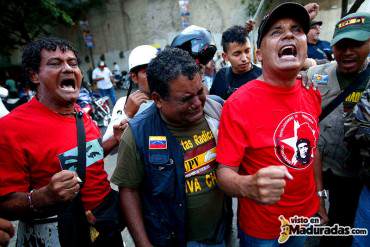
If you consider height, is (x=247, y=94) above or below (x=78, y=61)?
below

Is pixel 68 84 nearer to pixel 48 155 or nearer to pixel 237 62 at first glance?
pixel 48 155

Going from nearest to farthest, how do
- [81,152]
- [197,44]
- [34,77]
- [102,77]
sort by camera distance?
1. [81,152]
2. [34,77]
3. [197,44]
4. [102,77]

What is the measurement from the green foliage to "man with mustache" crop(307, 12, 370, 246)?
14859mm

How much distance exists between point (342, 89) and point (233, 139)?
1327 mm

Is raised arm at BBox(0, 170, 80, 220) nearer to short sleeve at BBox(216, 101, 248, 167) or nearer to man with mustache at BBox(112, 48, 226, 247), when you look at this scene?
man with mustache at BBox(112, 48, 226, 247)

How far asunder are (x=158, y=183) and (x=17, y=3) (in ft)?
54.4

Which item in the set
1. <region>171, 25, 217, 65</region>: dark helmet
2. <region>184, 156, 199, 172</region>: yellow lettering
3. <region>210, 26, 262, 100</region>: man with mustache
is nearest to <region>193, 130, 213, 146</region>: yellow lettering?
<region>184, 156, 199, 172</region>: yellow lettering

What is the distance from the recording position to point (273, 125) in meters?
1.68

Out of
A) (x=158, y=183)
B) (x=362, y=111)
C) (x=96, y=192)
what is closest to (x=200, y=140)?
(x=158, y=183)

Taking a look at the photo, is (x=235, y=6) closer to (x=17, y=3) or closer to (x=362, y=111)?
(x=17, y=3)

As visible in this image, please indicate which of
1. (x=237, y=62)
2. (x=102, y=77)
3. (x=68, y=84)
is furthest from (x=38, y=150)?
(x=102, y=77)

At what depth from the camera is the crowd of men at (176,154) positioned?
1665mm

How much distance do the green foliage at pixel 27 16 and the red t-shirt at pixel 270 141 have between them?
1509cm

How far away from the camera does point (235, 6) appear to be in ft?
54.1
